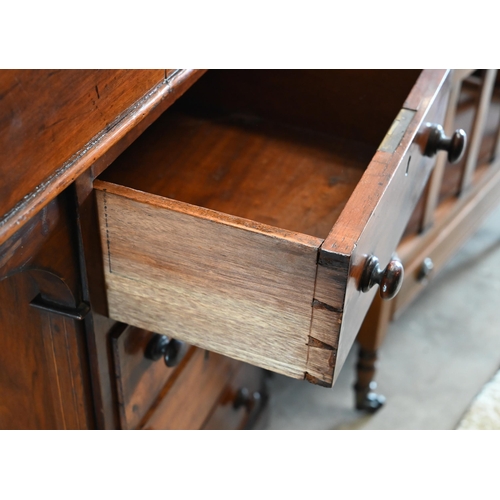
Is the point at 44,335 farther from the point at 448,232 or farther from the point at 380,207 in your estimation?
the point at 448,232

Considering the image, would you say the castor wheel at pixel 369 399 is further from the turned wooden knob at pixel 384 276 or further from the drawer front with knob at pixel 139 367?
the turned wooden knob at pixel 384 276

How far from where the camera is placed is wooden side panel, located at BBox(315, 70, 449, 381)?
484mm

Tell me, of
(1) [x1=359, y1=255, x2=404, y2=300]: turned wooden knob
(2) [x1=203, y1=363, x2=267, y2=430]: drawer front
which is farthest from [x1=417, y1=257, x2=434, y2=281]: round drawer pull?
(1) [x1=359, y1=255, x2=404, y2=300]: turned wooden knob

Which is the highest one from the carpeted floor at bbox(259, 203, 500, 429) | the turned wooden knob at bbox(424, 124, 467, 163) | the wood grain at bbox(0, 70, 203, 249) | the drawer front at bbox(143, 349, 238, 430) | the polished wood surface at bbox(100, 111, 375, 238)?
the wood grain at bbox(0, 70, 203, 249)

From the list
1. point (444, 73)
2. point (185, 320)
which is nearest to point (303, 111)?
point (444, 73)

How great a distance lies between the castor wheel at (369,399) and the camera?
117 centimetres

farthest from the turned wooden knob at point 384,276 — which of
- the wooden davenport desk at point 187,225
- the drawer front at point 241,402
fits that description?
the drawer front at point 241,402

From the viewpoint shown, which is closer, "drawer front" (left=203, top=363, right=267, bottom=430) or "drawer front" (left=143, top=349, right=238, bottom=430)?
"drawer front" (left=143, top=349, right=238, bottom=430)

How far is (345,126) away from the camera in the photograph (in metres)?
0.77

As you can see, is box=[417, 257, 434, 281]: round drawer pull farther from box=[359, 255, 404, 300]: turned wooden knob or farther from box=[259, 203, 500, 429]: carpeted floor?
box=[359, 255, 404, 300]: turned wooden knob

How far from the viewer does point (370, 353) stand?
112 centimetres

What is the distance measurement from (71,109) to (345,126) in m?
0.37

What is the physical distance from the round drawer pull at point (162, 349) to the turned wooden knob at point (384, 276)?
251 millimetres

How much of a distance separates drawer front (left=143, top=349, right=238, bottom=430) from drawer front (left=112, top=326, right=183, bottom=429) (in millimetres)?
19
